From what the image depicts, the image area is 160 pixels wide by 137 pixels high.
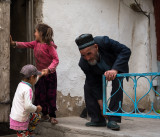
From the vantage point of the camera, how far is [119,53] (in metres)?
3.17

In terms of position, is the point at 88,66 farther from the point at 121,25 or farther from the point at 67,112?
the point at 121,25

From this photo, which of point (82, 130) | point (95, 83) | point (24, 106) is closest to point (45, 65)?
point (95, 83)

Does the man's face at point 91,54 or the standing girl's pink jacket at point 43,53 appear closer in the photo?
the man's face at point 91,54

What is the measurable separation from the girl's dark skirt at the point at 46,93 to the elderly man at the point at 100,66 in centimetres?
48

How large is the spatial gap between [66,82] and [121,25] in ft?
5.45

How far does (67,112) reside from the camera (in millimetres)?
4160

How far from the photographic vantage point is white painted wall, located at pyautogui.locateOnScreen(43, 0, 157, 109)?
4160 mm

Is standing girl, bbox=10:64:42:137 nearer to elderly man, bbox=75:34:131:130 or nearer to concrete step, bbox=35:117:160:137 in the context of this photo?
concrete step, bbox=35:117:160:137

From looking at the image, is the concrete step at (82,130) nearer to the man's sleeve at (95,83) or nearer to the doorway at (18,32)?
the man's sleeve at (95,83)

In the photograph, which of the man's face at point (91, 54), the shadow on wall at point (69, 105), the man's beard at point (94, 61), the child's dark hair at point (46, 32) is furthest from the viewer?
the shadow on wall at point (69, 105)

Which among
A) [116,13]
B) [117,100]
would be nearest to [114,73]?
[117,100]

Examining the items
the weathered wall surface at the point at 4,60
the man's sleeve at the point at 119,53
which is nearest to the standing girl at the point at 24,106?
the weathered wall surface at the point at 4,60

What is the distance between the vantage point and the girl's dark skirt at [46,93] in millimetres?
3609

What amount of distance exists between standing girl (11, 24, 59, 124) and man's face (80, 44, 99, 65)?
0.59m
